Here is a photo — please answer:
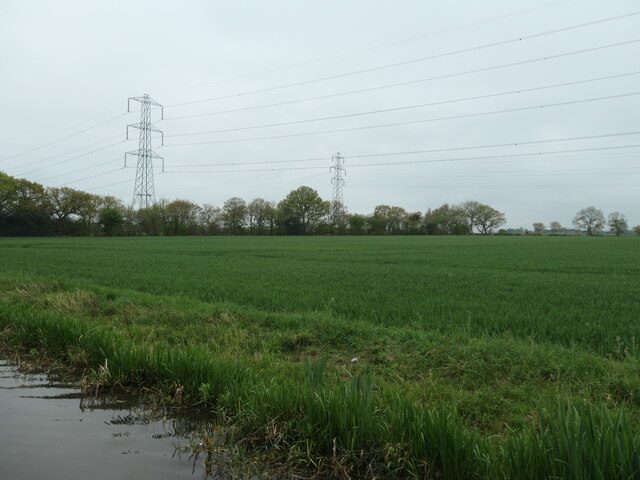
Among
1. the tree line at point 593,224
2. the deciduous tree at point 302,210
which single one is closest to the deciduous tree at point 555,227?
the tree line at point 593,224

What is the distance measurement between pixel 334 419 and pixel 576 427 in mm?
1883

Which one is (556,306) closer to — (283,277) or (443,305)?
(443,305)

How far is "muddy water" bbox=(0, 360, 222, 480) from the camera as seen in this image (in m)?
3.46

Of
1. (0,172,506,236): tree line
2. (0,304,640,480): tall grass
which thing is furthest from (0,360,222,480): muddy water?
(0,172,506,236): tree line

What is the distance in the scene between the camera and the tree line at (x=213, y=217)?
282ft

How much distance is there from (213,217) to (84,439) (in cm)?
10933

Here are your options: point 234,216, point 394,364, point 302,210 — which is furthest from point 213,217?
point 394,364

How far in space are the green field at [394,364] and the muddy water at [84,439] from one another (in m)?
0.57

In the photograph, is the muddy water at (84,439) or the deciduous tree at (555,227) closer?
the muddy water at (84,439)

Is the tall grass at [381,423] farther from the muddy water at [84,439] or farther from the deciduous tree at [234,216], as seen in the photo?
the deciduous tree at [234,216]

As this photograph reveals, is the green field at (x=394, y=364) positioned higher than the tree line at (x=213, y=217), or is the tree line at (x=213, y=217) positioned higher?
the tree line at (x=213, y=217)

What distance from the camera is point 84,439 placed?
13.1 ft

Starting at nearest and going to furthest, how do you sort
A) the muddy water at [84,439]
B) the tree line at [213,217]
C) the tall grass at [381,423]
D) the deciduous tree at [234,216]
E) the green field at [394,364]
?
the tall grass at [381,423] → the green field at [394,364] → the muddy water at [84,439] → the tree line at [213,217] → the deciduous tree at [234,216]

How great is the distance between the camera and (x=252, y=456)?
12.2 ft
